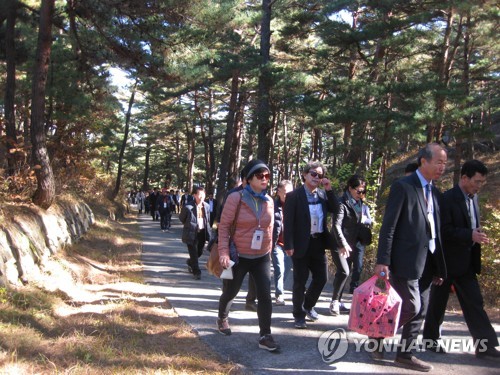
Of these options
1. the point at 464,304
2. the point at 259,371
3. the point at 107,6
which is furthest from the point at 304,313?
the point at 107,6

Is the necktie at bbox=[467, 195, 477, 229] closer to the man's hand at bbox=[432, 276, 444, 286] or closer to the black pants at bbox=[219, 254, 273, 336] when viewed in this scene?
the man's hand at bbox=[432, 276, 444, 286]

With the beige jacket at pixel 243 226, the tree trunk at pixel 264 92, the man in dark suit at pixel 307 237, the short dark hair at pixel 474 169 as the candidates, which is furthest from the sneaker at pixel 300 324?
the tree trunk at pixel 264 92

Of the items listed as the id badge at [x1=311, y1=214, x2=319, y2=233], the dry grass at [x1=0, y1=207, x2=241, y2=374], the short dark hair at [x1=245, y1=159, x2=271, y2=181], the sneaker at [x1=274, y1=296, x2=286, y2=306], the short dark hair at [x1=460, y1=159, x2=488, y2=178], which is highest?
the short dark hair at [x1=460, y1=159, x2=488, y2=178]

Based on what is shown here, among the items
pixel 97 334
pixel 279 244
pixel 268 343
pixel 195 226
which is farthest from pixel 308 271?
pixel 195 226

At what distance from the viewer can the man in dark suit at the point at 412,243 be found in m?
3.94

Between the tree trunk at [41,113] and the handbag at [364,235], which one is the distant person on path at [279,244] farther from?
the tree trunk at [41,113]

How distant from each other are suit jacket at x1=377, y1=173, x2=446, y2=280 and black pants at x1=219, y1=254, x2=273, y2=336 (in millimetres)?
1232

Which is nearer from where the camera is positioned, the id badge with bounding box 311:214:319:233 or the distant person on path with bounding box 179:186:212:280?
the id badge with bounding box 311:214:319:233

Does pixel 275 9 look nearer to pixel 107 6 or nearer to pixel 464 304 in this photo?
pixel 107 6

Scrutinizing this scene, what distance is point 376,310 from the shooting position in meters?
3.94

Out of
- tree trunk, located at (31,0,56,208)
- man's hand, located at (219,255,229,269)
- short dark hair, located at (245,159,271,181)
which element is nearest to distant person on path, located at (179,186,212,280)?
tree trunk, located at (31,0,56,208)

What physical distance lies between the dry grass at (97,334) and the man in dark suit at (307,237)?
1.31 metres

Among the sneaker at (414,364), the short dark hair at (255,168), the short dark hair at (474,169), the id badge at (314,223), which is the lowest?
the sneaker at (414,364)

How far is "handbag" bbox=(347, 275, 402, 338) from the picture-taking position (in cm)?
391
